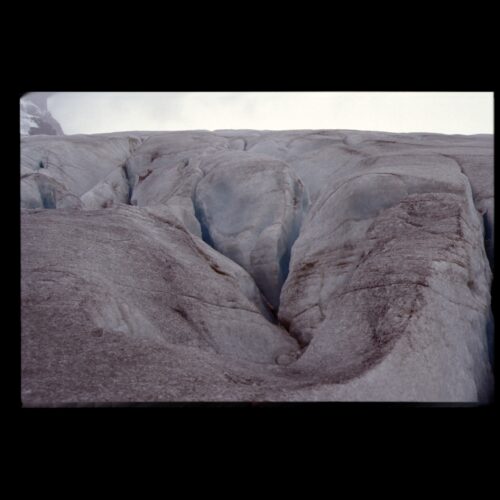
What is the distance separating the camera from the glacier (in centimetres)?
517

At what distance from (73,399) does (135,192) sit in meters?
15.7

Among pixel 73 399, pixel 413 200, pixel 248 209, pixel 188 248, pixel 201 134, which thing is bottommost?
pixel 73 399

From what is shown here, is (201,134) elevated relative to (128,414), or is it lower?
elevated

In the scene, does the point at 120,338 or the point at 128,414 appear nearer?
the point at 128,414

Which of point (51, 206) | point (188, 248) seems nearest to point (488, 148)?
point (188, 248)

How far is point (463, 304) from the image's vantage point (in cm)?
688

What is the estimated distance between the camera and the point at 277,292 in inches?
458

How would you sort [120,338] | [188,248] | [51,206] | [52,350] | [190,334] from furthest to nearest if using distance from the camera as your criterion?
[51,206]
[188,248]
[190,334]
[120,338]
[52,350]

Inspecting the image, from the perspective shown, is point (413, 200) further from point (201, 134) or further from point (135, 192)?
point (201, 134)

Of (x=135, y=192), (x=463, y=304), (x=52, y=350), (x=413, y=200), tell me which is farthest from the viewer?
(x=135, y=192)

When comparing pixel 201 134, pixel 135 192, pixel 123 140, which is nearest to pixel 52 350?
pixel 135 192

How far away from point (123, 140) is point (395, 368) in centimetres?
2352

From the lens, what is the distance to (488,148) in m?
13.3

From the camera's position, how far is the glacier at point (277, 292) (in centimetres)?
517
